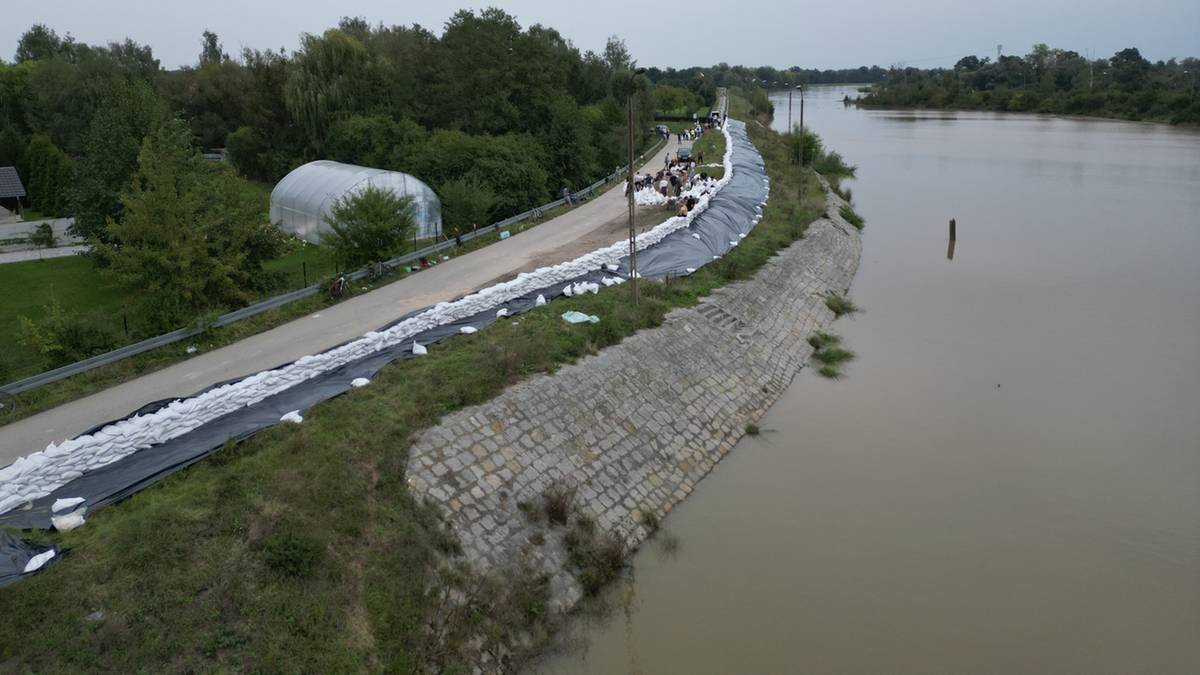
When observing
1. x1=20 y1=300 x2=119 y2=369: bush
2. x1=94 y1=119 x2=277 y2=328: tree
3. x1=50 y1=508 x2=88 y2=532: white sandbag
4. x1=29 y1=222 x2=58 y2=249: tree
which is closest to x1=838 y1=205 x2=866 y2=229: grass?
x1=94 y1=119 x2=277 y2=328: tree

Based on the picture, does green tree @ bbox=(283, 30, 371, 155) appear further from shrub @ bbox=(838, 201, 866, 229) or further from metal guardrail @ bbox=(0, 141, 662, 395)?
shrub @ bbox=(838, 201, 866, 229)

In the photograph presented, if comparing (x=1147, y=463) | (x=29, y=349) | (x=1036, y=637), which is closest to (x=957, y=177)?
(x=1147, y=463)

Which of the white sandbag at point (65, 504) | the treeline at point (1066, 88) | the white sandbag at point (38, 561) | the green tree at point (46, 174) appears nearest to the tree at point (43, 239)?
the green tree at point (46, 174)

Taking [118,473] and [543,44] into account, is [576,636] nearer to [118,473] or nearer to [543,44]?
[118,473]

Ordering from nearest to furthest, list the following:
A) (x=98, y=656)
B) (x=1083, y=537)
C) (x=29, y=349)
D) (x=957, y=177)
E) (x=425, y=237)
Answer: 1. (x=98, y=656)
2. (x=1083, y=537)
3. (x=29, y=349)
4. (x=425, y=237)
5. (x=957, y=177)

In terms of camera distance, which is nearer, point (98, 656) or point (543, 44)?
point (98, 656)

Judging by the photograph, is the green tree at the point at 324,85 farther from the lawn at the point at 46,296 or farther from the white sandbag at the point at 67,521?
the white sandbag at the point at 67,521
